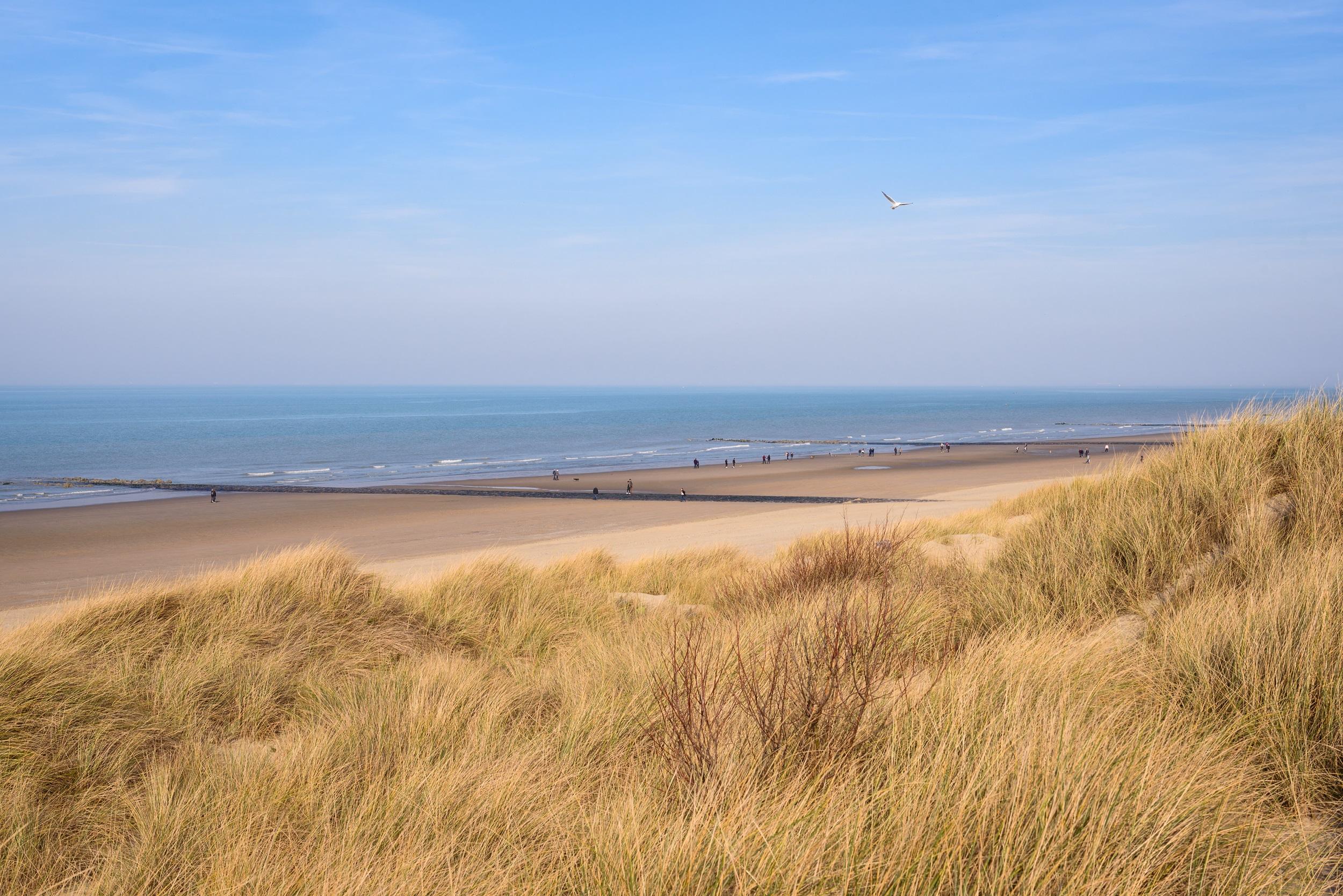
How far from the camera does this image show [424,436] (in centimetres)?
8531

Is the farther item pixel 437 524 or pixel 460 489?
pixel 460 489

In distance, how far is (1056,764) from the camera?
9.37ft

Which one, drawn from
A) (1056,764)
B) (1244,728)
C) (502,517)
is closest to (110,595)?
(1056,764)

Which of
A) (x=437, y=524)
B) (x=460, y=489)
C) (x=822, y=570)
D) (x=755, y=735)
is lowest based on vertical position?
(x=437, y=524)

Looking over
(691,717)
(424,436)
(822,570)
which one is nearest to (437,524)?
(822,570)

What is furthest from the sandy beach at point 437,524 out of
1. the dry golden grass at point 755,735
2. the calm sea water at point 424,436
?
the dry golden grass at point 755,735

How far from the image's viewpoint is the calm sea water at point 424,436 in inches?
2020

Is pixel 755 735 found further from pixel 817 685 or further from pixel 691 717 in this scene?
pixel 817 685

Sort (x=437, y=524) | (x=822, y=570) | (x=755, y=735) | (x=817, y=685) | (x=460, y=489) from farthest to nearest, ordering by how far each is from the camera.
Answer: (x=460, y=489), (x=437, y=524), (x=822, y=570), (x=817, y=685), (x=755, y=735)

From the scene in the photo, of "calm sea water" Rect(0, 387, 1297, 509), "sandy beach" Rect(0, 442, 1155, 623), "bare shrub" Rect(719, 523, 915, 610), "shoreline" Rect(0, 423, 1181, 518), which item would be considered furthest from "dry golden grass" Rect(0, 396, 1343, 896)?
"shoreline" Rect(0, 423, 1181, 518)

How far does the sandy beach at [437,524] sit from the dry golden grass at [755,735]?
29.9 ft

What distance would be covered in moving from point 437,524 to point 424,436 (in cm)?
5717

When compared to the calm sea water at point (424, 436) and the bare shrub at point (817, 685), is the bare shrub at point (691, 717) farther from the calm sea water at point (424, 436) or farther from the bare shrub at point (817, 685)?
the calm sea water at point (424, 436)

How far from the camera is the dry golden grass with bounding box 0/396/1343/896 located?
102 inches
